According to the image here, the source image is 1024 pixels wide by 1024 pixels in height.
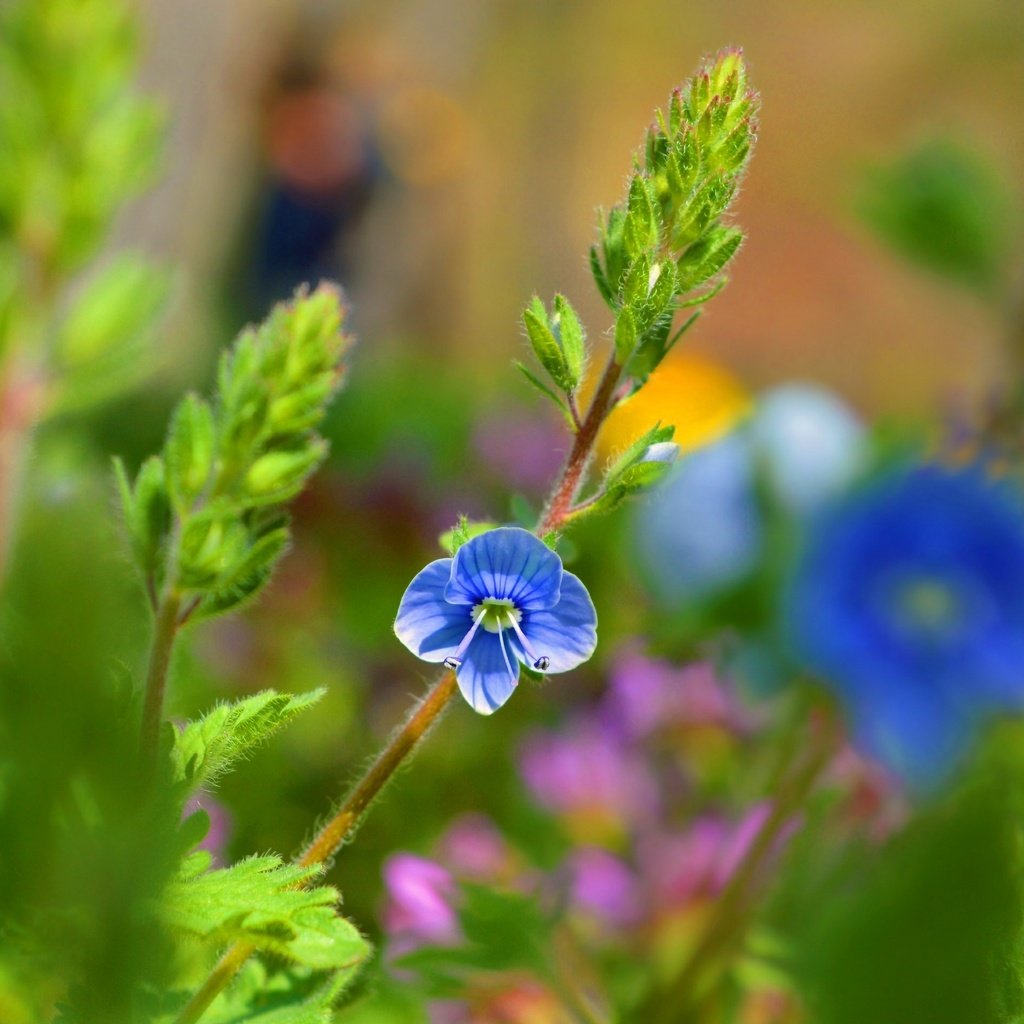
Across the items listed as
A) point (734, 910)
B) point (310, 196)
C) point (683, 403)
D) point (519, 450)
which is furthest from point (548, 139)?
point (734, 910)

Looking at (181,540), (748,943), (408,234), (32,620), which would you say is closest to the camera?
(32,620)

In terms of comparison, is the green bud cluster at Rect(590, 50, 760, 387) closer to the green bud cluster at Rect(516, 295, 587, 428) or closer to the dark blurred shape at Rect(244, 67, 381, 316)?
the green bud cluster at Rect(516, 295, 587, 428)

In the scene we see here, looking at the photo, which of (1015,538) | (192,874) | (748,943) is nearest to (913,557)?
(1015,538)

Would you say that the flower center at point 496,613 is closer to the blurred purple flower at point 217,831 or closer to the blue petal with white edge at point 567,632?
the blue petal with white edge at point 567,632

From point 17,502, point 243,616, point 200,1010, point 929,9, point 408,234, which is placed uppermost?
point 929,9

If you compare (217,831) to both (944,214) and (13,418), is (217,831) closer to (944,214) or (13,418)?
(13,418)

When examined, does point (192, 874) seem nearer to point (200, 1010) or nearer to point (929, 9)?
point (200, 1010)

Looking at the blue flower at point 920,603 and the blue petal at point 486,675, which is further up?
the blue flower at point 920,603

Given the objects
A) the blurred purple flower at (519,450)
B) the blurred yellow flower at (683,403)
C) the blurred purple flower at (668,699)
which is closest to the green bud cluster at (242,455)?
the blurred purple flower at (668,699)
